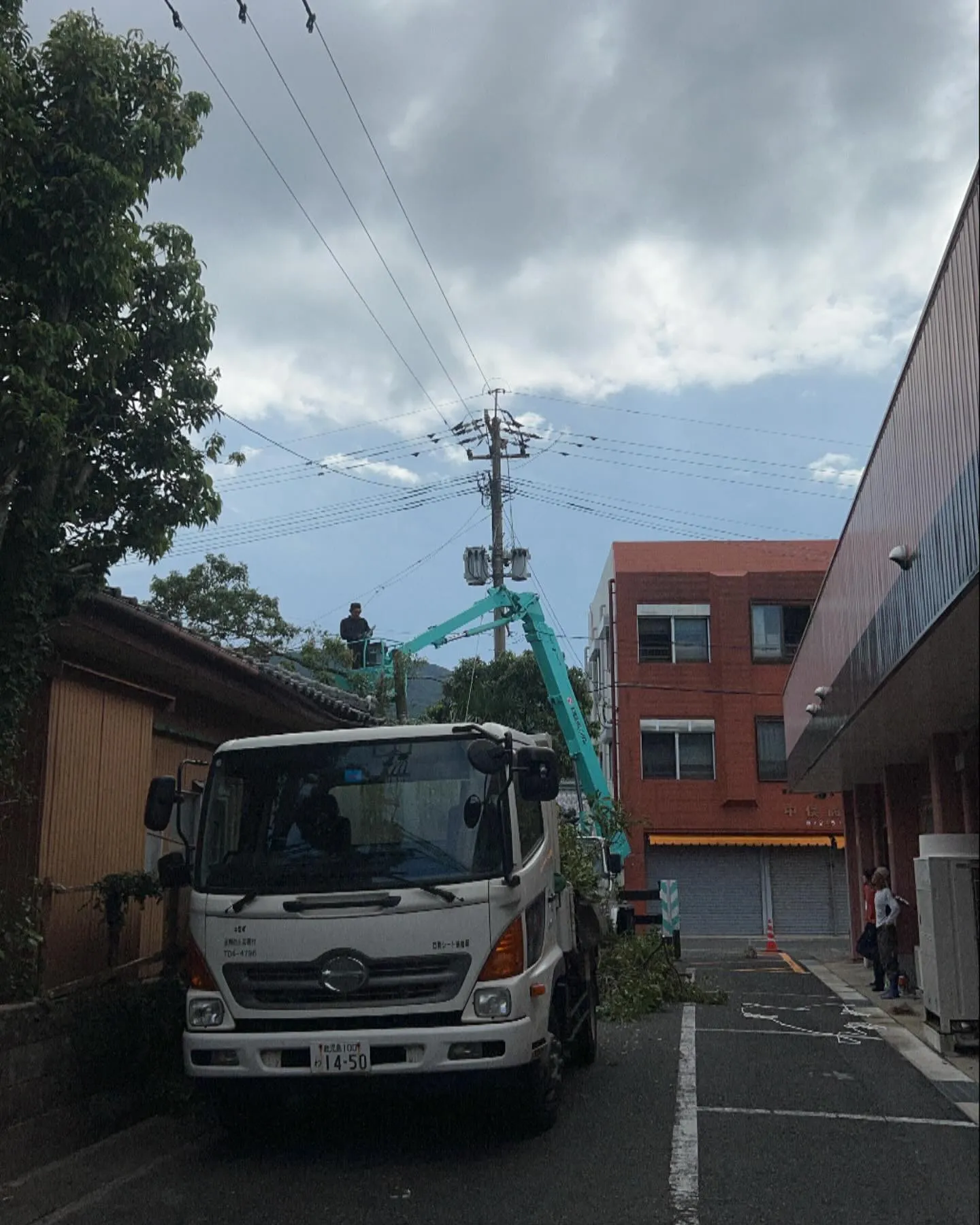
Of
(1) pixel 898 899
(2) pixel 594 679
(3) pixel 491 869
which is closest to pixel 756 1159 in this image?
(3) pixel 491 869

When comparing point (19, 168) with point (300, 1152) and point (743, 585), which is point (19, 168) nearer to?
point (300, 1152)

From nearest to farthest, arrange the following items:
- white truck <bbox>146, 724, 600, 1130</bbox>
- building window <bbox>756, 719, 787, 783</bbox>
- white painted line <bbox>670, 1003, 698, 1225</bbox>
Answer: white painted line <bbox>670, 1003, 698, 1225</bbox> → white truck <bbox>146, 724, 600, 1130</bbox> → building window <bbox>756, 719, 787, 783</bbox>

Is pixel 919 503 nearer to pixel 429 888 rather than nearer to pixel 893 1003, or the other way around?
pixel 429 888

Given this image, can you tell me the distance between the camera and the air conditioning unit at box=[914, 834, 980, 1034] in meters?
8.62

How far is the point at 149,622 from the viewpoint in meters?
9.40

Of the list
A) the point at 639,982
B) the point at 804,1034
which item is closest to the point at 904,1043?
the point at 804,1034

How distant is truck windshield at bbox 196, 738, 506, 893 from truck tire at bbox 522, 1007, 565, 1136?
4.01 feet

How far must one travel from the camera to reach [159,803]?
7.90 meters

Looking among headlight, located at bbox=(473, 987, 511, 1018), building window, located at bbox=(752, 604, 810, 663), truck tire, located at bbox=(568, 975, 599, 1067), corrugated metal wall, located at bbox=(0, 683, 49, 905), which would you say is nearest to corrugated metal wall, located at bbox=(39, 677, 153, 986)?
corrugated metal wall, located at bbox=(0, 683, 49, 905)

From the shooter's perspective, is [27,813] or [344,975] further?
[27,813]

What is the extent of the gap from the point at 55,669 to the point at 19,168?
11.7 ft

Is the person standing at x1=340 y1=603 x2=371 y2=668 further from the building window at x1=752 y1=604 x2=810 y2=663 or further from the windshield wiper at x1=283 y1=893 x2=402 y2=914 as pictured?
the building window at x1=752 y1=604 x2=810 y2=663

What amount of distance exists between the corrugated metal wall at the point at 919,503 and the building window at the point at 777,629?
22567 mm

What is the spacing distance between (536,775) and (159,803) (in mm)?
2413
